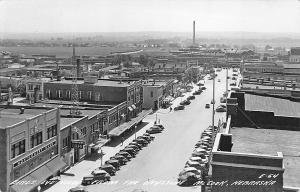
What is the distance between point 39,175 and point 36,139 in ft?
6.37

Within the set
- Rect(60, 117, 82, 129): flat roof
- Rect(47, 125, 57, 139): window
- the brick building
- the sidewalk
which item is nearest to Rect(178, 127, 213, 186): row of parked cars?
the sidewalk

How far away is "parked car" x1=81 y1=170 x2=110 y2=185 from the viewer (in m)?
26.0

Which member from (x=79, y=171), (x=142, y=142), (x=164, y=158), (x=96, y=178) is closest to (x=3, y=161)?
(x=96, y=178)

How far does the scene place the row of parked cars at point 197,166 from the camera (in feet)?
85.5

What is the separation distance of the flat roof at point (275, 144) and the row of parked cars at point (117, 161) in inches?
380

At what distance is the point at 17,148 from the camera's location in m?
22.6

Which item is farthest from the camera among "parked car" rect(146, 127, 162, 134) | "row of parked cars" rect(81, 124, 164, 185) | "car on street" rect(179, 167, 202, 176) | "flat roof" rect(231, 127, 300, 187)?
"parked car" rect(146, 127, 162, 134)

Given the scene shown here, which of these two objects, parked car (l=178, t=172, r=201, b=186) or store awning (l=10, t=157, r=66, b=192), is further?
parked car (l=178, t=172, r=201, b=186)

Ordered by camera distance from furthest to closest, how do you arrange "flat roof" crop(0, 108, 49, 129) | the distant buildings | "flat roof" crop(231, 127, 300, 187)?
"flat roof" crop(0, 108, 49, 129) < "flat roof" crop(231, 127, 300, 187) < the distant buildings

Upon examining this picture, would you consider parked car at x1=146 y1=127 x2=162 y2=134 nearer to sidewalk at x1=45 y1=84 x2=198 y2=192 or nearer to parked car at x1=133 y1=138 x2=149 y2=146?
sidewalk at x1=45 y1=84 x2=198 y2=192

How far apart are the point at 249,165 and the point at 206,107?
4479cm

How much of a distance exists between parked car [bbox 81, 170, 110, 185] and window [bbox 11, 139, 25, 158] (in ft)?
14.6

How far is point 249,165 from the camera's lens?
12.7 meters

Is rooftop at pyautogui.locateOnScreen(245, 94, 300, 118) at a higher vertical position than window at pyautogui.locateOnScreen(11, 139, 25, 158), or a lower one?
higher
